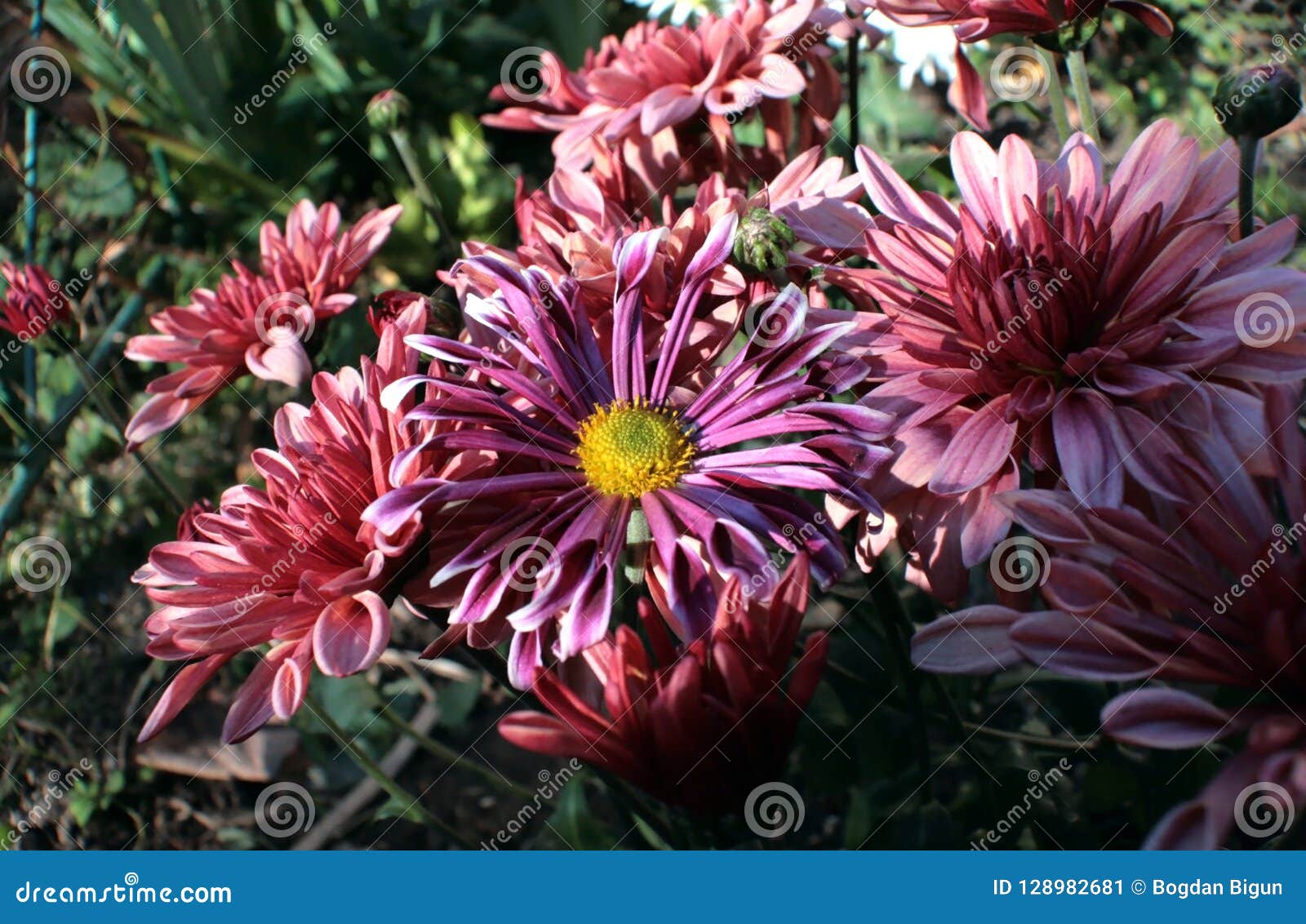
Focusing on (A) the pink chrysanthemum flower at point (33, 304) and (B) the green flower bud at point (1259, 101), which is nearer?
(B) the green flower bud at point (1259, 101)

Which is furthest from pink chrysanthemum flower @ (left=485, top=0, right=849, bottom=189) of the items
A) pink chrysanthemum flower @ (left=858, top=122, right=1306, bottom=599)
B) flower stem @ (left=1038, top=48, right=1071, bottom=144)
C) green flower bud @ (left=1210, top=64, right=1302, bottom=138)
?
green flower bud @ (left=1210, top=64, right=1302, bottom=138)

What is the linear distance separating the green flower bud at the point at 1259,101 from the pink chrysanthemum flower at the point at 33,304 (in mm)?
1730

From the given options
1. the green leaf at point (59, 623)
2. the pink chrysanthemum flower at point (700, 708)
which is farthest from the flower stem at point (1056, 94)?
the green leaf at point (59, 623)

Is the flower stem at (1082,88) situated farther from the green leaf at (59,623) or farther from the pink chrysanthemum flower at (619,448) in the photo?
the green leaf at (59,623)

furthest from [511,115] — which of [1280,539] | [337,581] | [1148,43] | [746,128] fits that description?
[1148,43]

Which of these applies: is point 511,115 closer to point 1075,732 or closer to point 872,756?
point 872,756

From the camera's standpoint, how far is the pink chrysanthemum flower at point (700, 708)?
1018 mm

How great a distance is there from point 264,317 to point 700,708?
89 centimetres

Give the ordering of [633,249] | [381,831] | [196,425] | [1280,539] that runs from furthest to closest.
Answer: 1. [196,425]
2. [381,831]
3. [633,249]
4. [1280,539]

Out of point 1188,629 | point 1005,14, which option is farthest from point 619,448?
point 1005,14

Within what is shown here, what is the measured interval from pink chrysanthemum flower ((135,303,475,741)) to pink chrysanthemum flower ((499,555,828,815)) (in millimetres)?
193

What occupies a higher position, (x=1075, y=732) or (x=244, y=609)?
(x=244, y=609)

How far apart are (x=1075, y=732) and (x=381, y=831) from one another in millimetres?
1235

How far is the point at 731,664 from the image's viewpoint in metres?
1.01
